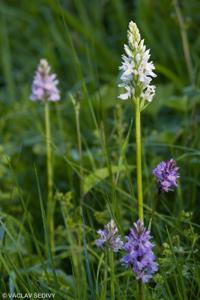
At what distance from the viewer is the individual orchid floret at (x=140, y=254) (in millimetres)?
1525

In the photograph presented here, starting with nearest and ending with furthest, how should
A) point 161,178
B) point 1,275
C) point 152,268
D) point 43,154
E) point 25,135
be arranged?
point 152,268, point 161,178, point 1,275, point 43,154, point 25,135

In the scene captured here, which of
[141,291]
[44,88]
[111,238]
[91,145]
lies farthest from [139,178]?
[91,145]

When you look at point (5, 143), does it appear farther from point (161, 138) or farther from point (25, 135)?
point (161, 138)

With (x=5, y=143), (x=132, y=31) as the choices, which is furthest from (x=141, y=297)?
(x=5, y=143)

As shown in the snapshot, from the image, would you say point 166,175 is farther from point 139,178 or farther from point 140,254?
point 140,254

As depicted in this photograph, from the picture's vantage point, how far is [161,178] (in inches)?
67.7

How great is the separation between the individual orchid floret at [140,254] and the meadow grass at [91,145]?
0.20 metres

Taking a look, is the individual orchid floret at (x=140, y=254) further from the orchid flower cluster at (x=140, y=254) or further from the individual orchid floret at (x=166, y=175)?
the individual orchid floret at (x=166, y=175)

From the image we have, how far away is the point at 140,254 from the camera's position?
153 cm

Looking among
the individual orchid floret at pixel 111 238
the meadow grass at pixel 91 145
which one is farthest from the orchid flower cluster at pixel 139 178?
the meadow grass at pixel 91 145

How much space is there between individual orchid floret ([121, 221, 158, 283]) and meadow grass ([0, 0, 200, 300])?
0.65 ft

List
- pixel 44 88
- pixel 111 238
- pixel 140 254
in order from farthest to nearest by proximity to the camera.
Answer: pixel 44 88 → pixel 111 238 → pixel 140 254

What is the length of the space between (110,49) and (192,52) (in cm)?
82

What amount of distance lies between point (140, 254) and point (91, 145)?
A: 2113mm
